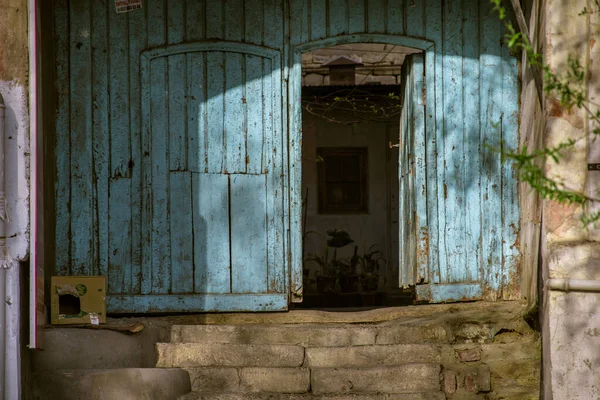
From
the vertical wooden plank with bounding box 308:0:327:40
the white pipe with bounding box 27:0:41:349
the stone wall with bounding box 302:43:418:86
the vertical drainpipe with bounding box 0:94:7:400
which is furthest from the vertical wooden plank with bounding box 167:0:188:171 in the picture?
the stone wall with bounding box 302:43:418:86

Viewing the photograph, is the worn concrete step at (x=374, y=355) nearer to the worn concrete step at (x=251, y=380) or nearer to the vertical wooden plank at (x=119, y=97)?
the worn concrete step at (x=251, y=380)

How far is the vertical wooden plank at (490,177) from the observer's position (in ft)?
21.9

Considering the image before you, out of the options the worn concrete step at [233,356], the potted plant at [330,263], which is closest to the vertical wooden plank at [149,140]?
the worn concrete step at [233,356]

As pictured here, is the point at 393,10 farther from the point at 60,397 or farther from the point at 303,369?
the point at 60,397

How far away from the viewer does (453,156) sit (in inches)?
263

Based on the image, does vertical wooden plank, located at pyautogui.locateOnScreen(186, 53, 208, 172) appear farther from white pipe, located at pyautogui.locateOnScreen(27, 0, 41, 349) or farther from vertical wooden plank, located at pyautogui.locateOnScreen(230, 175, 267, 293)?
white pipe, located at pyautogui.locateOnScreen(27, 0, 41, 349)

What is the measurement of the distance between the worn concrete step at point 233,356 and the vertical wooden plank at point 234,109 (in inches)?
57.0

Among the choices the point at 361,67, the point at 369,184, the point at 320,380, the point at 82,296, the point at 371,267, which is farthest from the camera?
the point at 369,184

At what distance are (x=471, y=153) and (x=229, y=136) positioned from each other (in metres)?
1.94

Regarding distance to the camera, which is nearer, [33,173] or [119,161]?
[33,173]

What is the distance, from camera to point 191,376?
5707 millimetres

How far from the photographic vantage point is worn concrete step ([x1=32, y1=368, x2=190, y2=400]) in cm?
515

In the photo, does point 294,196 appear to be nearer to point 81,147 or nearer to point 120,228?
point 120,228

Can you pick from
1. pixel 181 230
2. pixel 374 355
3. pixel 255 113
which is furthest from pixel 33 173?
pixel 374 355
